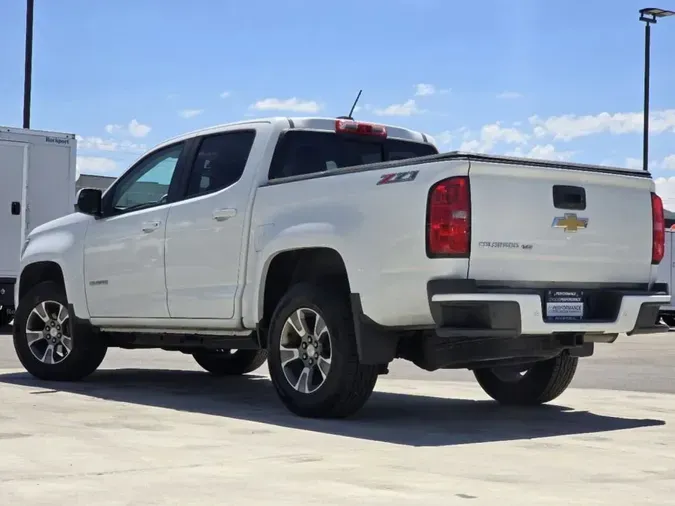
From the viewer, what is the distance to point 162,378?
36.0 ft

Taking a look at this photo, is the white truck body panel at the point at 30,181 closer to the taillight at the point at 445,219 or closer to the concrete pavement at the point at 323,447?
the concrete pavement at the point at 323,447

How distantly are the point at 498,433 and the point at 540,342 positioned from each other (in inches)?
24.5

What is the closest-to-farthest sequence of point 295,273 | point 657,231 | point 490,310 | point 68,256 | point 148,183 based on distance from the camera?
1. point 490,310
2. point 657,231
3. point 295,273
4. point 148,183
5. point 68,256

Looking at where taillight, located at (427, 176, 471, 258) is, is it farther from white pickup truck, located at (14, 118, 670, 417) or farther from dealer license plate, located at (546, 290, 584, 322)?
dealer license plate, located at (546, 290, 584, 322)

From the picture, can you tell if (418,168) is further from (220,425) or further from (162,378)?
(162,378)

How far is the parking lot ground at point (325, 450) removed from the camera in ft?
16.8

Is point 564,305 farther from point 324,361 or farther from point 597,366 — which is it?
point 597,366

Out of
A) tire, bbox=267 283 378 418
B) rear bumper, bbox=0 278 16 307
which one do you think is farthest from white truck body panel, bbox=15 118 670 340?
rear bumper, bbox=0 278 16 307

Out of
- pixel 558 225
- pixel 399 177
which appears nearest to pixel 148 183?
pixel 399 177

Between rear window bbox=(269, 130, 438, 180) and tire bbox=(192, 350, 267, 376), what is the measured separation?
2787 mm

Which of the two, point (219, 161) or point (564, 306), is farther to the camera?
point (219, 161)

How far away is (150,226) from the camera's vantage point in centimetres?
930

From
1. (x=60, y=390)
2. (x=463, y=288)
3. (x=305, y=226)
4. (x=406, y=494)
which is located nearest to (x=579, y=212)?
(x=463, y=288)

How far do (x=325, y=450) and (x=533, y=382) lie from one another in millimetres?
2898
